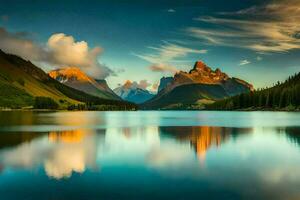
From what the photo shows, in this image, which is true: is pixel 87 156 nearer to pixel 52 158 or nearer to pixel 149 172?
pixel 52 158

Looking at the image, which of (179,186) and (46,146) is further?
(46,146)

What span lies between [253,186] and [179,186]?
5.22m

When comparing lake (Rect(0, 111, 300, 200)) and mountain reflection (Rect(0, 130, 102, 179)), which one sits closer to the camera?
lake (Rect(0, 111, 300, 200))

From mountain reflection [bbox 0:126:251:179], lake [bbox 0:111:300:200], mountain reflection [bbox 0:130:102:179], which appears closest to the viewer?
lake [bbox 0:111:300:200]

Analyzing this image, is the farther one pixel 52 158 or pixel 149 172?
pixel 52 158

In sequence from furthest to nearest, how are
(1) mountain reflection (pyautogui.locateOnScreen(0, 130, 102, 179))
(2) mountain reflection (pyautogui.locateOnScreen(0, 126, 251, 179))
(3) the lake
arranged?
1. (2) mountain reflection (pyautogui.locateOnScreen(0, 126, 251, 179))
2. (1) mountain reflection (pyautogui.locateOnScreen(0, 130, 102, 179))
3. (3) the lake

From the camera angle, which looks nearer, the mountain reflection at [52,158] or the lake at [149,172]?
the lake at [149,172]

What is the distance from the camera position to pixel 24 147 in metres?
44.1

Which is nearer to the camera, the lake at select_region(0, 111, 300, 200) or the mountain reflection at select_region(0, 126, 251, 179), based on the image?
the lake at select_region(0, 111, 300, 200)

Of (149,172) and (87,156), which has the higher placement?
(87,156)

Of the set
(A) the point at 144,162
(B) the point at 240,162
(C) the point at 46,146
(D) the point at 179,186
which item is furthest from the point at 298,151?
(C) the point at 46,146

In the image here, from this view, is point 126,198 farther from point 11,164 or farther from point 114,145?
point 114,145

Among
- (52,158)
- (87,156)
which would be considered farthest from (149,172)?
(52,158)

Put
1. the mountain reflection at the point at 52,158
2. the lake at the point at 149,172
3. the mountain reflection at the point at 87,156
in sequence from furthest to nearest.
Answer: the mountain reflection at the point at 87,156, the mountain reflection at the point at 52,158, the lake at the point at 149,172
